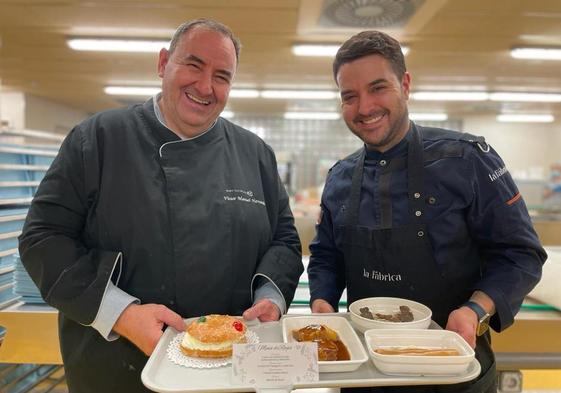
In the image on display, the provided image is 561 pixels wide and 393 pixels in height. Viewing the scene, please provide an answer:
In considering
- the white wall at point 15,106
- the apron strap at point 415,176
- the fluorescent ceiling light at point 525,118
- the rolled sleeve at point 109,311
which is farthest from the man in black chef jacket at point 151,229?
the fluorescent ceiling light at point 525,118

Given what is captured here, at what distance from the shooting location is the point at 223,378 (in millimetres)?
978

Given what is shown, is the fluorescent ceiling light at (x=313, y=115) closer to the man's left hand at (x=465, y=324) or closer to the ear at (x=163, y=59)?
the ear at (x=163, y=59)

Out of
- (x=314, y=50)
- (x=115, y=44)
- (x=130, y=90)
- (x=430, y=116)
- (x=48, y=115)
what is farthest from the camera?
(x=430, y=116)

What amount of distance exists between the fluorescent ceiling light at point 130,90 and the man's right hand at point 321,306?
6870 millimetres

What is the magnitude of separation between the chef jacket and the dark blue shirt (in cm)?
43

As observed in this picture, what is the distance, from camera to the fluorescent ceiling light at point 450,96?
781 centimetres

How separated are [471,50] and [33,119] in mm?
8667

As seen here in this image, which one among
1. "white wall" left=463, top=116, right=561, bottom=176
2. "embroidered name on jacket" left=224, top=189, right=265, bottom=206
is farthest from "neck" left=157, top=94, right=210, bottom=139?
"white wall" left=463, top=116, right=561, bottom=176

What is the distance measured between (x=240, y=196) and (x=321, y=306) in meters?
0.49

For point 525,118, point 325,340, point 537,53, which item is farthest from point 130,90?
point 525,118

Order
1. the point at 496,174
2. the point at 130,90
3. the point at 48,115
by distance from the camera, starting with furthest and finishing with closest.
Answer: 1. the point at 48,115
2. the point at 130,90
3. the point at 496,174

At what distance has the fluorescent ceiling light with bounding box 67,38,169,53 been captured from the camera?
5.05 m

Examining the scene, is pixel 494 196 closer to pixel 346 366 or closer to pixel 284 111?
pixel 346 366

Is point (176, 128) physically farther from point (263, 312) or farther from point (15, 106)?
point (15, 106)
